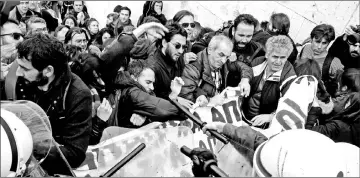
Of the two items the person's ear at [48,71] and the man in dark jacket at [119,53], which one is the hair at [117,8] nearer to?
the man in dark jacket at [119,53]

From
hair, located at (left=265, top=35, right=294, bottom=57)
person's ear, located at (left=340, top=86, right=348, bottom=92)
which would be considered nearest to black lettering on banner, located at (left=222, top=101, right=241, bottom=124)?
hair, located at (left=265, top=35, right=294, bottom=57)

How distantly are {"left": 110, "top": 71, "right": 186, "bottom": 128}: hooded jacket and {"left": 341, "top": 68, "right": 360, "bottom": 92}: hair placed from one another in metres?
1.82

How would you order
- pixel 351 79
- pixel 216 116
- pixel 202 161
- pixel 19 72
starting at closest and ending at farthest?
pixel 202 161 < pixel 19 72 < pixel 216 116 < pixel 351 79

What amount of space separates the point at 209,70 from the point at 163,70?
0.40 meters

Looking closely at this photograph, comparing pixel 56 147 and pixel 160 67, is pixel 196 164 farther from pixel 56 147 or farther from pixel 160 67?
pixel 160 67

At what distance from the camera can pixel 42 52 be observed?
3.25 m

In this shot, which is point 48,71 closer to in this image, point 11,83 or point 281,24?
point 11,83

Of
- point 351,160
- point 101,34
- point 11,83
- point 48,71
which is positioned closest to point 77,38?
point 101,34

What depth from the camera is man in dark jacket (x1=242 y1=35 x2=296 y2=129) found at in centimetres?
441

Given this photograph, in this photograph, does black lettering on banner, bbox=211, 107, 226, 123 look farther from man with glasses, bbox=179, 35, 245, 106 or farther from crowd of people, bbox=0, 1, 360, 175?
man with glasses, bbox=179, 35, 245, 106

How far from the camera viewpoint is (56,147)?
3035 mm

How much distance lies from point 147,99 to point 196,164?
149 centimetres

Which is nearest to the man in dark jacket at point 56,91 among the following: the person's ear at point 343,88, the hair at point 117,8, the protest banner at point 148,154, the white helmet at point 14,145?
the protest banner at point 148,154

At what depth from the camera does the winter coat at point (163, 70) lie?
441cm
